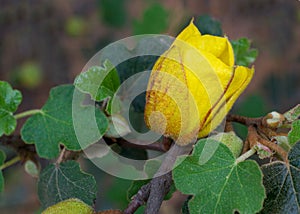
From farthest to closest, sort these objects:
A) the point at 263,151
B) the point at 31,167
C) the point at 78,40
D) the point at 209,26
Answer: the point at 78,40 → the point at 209,26 → the point at 31,167 → the point at 263,151

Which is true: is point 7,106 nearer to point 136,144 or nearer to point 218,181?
point 136,144

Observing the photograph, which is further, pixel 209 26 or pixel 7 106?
pixel 209 26

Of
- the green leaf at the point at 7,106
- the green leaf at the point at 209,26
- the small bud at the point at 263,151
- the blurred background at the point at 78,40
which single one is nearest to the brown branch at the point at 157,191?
the small bud at the point at 263,151

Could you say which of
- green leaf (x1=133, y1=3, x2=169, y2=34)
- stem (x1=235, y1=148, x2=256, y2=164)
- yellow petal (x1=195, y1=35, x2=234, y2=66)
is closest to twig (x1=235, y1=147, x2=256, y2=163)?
stem (x1=235, y1=148, x2=256, y2=164)

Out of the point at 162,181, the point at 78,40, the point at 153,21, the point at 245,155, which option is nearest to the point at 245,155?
the point at 245,155

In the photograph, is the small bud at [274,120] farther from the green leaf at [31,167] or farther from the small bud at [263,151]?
the green leaf at [31,167]

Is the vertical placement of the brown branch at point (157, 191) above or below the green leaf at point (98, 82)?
below

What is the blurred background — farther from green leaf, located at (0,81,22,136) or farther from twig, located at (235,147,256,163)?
twig, located at (235,147,256,163)

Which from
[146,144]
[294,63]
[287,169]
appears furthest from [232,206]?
[294,63]
